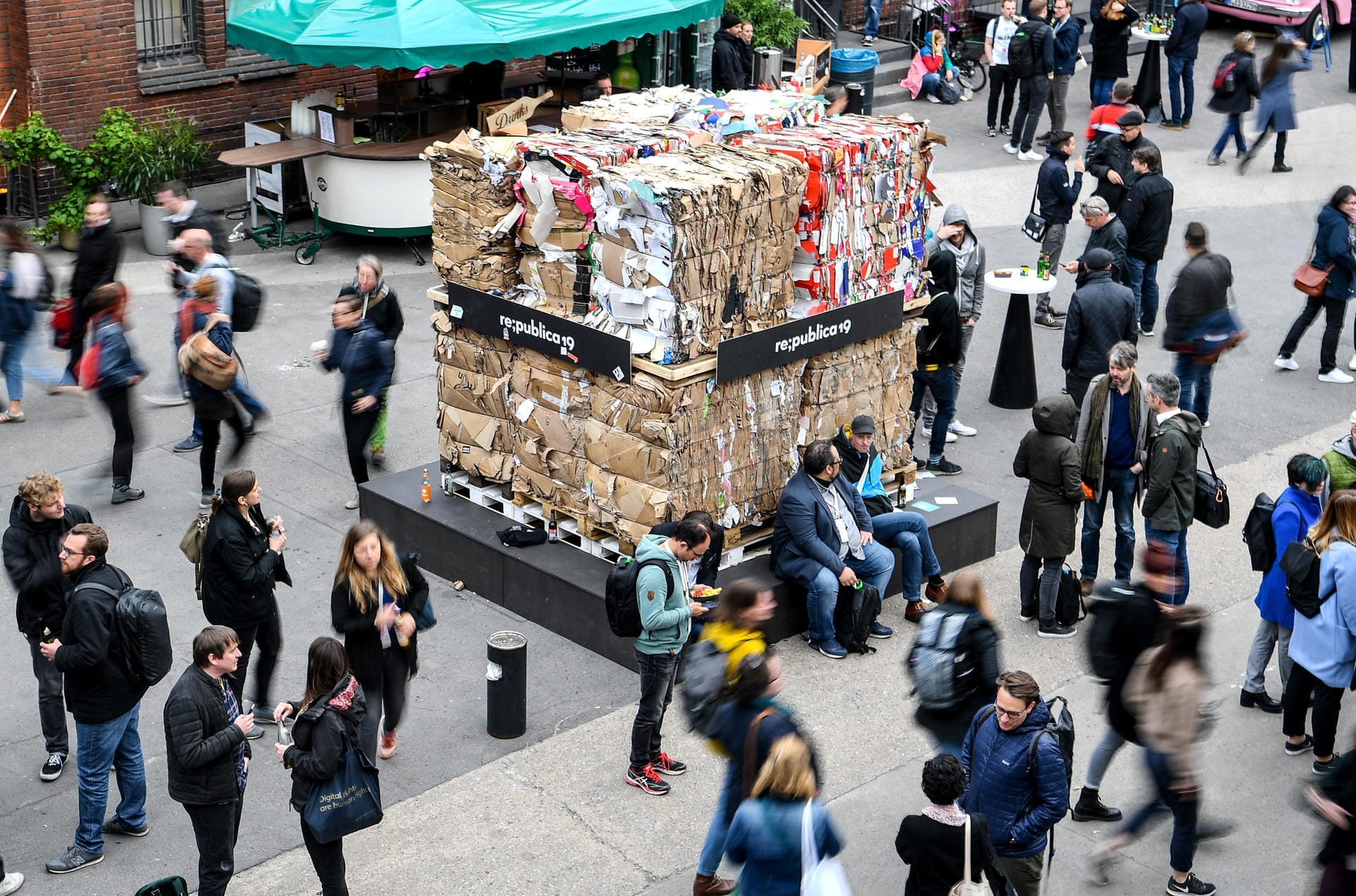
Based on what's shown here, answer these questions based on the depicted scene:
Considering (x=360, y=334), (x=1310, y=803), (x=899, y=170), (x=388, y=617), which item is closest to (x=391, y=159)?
(x=360, y=334)

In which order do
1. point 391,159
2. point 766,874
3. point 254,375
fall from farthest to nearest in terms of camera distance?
1. point 391,159
2. point 254,375
3. point 766,874

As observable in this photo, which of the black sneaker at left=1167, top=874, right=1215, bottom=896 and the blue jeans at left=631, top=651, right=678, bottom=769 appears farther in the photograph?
the blue jeans at left=631, top=651, right=678, bottom=769

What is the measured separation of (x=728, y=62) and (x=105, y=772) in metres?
15.2

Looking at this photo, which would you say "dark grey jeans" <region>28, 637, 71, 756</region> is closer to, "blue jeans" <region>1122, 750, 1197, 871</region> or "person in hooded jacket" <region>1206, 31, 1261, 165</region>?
"blue jeans" <region>1122, 750, 1197, 871</region>

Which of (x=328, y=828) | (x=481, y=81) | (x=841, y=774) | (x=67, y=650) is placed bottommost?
(x=841, y=774)

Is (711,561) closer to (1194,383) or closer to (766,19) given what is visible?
(1194,383)

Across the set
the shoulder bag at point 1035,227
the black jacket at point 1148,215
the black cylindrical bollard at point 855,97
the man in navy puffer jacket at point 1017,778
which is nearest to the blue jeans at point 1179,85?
the black cylindrical bollard at point 855,97

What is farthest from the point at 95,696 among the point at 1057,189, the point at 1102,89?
the point at 1102,89

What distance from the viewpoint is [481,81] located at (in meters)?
19.1

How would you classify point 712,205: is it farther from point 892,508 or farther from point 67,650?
point 67,650

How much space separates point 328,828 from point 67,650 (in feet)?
5.00

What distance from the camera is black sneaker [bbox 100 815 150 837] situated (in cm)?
797

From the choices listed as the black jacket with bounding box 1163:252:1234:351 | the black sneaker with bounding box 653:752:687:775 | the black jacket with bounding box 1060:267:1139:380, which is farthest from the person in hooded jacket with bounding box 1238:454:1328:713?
the black jacket with bounding box 1163:252:1234:351

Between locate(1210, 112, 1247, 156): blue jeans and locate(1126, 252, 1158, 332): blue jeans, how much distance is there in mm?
6398
